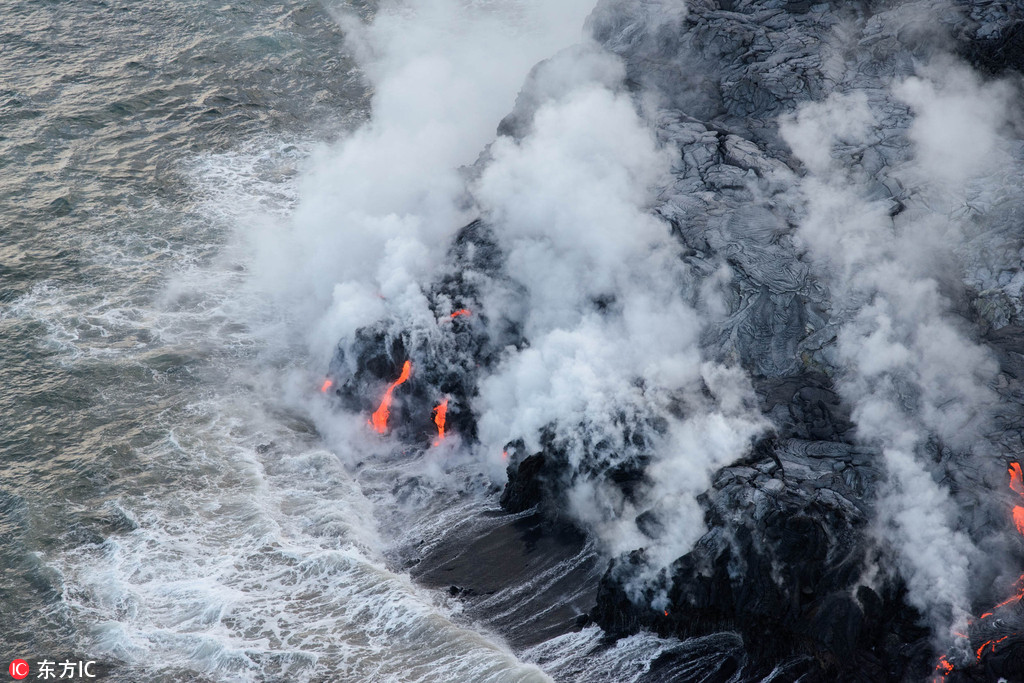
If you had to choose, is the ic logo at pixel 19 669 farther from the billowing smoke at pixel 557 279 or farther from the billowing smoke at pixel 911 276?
the billowing smoke at pixel 911 276

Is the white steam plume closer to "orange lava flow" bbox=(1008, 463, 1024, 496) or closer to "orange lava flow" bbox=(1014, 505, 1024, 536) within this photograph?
"orange lava flow" bbox=(1008, 463, 1024, 496)

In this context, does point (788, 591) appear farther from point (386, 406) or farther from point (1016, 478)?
point (386, 406)

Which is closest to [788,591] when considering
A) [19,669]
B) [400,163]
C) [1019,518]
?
[1019,518]

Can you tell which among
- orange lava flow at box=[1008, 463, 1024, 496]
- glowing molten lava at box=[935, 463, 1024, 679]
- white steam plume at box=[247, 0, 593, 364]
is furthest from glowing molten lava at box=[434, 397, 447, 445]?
orange lava flow at box=[1008, 463, 1024, 496]

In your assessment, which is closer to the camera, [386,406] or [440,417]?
[440,417]

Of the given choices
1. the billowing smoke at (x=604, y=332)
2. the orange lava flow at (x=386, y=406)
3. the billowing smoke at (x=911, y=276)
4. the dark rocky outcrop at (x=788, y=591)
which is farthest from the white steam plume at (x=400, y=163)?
the billowing smoke at (x=911, y=276)

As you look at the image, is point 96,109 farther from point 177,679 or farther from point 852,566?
point 852,566

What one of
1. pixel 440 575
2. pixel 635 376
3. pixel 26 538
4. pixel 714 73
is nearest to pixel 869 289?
pixel 635 376
